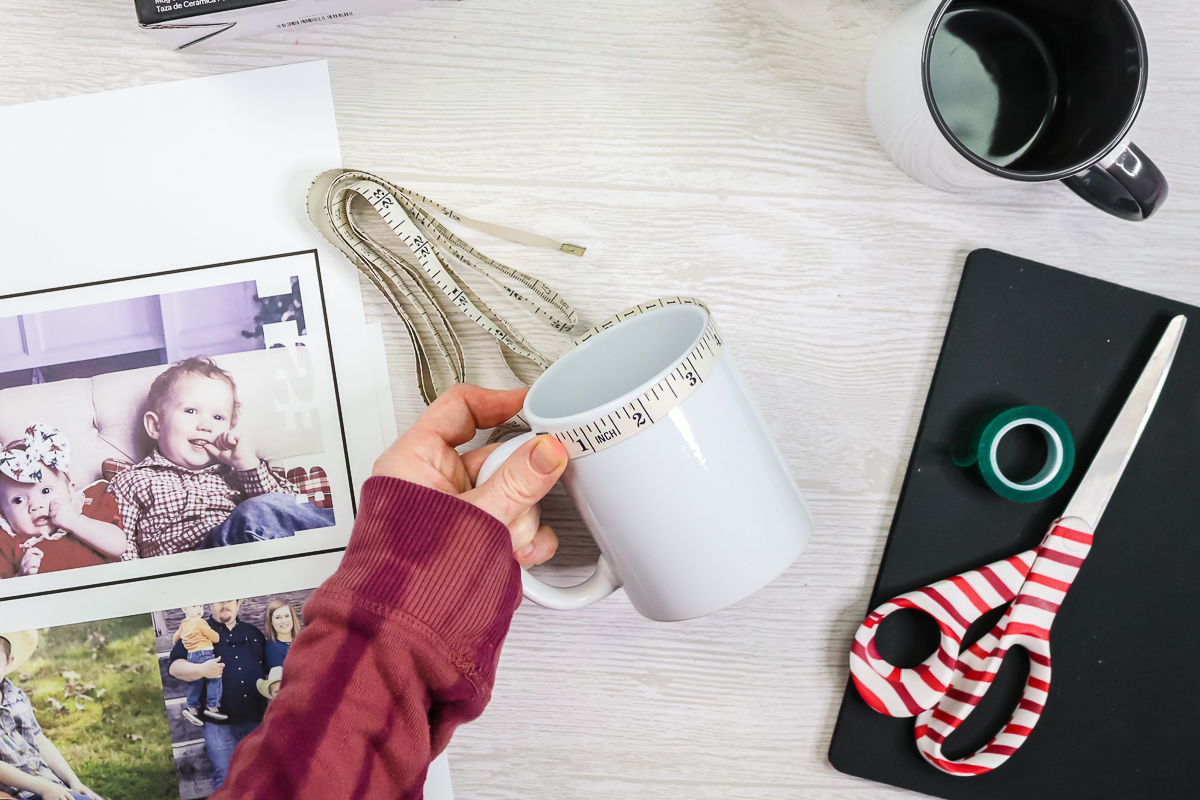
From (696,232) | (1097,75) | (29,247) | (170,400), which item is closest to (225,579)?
(170,400)

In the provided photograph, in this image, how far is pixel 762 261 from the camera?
19.9 inches

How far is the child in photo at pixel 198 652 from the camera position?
509mm

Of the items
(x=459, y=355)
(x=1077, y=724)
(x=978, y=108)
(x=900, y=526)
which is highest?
(x=978, y=108)

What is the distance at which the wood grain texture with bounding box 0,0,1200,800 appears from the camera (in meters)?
0.50

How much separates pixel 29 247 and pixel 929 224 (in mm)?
632

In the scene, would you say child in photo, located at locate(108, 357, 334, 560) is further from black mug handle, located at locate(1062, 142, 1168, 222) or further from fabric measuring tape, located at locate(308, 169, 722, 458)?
black mug handle, located at locate(1062, 142, 1168, 222)

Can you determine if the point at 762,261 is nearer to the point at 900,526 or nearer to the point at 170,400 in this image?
the point at 900,526

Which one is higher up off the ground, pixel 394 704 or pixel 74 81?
pixel 74 81

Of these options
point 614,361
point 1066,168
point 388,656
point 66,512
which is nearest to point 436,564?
point 388,656

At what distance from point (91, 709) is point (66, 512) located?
14 cm

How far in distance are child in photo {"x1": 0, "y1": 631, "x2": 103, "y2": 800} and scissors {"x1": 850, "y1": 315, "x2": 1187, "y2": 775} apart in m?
0.56

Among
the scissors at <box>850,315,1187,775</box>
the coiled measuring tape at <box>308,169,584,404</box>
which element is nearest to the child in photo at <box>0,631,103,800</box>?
the coiled measuring tape at <box>308,169,584,404</box>

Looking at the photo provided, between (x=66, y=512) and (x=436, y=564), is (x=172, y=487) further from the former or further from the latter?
(x=436, y=564)

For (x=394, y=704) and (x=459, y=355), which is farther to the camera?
(x=459, y=355)
